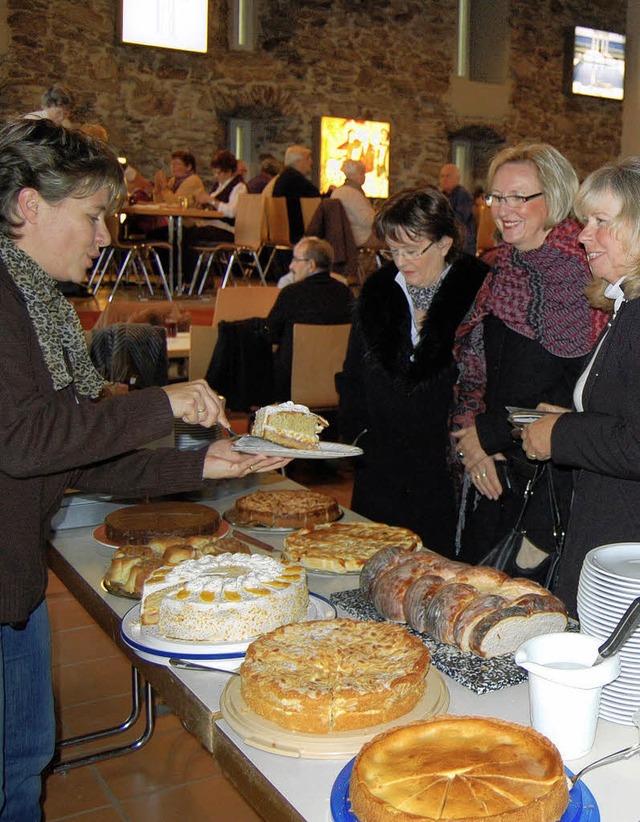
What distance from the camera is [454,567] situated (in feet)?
5.41

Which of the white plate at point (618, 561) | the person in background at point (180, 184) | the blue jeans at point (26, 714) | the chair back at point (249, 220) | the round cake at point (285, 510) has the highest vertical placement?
the person in background at point (180, 184)

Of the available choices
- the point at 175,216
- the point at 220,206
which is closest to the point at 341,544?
the point at 175,216

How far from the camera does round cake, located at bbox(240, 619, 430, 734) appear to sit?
121cm

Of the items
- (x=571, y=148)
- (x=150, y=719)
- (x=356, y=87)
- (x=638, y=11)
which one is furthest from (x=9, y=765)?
(x=638, y=11)

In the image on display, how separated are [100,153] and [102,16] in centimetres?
1171

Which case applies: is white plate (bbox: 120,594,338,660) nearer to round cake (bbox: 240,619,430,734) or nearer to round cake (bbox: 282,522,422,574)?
round cake (bbox: 240,619,430,734)

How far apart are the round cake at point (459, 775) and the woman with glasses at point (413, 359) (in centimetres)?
170

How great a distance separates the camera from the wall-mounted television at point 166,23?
1223 centimetres

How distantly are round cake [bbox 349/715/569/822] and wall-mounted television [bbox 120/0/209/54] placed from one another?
494 inches

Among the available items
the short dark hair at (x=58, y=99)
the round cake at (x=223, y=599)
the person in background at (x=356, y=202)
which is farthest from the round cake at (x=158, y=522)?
the person in background at (x=356, y=202)

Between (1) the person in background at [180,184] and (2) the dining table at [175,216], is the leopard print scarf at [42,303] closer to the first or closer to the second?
(2) the dining table at [175,216]

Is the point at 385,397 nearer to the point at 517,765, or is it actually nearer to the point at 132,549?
the point at 132,549

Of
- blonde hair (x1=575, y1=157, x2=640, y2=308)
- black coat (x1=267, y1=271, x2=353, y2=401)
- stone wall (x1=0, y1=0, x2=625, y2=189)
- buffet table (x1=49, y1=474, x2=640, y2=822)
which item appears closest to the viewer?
buffet table (x1=49, y1=474, x2=640, y2=822)

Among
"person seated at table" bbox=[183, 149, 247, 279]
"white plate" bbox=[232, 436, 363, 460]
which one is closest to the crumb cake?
"white plate" bbox=[232, 436, 363, 460]
